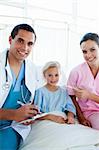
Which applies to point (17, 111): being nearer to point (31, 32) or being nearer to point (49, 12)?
point (31, 32)

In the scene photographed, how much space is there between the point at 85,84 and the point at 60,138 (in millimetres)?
641

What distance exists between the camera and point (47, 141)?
1707 mm

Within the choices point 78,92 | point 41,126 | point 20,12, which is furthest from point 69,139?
point 20,12

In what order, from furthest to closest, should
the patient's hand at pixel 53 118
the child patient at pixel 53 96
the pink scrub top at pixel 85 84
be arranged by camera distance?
the pink scrub top at pixel 85 84, the child patient at pixel 53 96, the patient's hand at pixel 53 118

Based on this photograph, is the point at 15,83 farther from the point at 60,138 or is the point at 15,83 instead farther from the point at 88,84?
the point at 88,84

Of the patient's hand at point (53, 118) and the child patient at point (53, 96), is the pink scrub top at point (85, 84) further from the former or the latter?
the patient's hand at point (53, 118)

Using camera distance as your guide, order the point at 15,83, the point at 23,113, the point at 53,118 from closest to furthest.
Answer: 1. the point at 23,113
2. the point at 15,83
3. the point at 53,118

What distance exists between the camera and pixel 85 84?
2.21 metres

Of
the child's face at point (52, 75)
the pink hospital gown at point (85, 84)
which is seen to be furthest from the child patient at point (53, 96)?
the pink hospital gown at point (85, 84)

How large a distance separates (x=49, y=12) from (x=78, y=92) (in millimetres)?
2034

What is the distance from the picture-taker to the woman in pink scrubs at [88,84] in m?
2.12

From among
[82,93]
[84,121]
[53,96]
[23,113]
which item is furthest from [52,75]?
[23,113]

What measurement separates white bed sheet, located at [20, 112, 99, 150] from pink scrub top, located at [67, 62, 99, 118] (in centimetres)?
35

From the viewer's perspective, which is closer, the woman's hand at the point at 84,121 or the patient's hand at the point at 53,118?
the patient's hand at the point at 53,118
